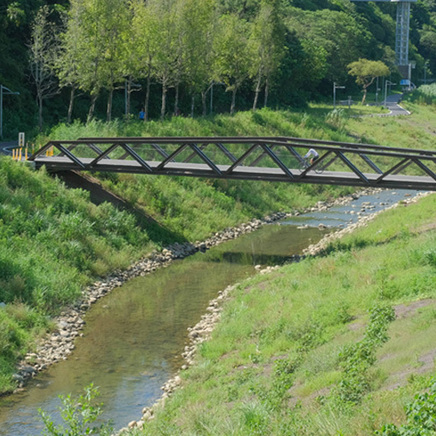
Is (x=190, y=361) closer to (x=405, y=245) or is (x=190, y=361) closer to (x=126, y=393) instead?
(x=126, y=393)

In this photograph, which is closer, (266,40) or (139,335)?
(139,335)

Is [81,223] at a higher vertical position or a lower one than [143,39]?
lower

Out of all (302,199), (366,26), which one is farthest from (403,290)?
(366,26)

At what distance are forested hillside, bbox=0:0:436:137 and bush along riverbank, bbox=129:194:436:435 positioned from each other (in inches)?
996

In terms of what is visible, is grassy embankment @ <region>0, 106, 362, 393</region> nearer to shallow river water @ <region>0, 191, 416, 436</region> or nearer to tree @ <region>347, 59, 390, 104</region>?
shallow river water @ <region>0, 191, 416, 436</region>

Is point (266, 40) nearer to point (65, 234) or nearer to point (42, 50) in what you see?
point (42, 50)

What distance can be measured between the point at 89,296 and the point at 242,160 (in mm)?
8904

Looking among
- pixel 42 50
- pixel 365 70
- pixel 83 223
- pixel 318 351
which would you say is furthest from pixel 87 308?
pixel 365 70

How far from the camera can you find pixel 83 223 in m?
32.7

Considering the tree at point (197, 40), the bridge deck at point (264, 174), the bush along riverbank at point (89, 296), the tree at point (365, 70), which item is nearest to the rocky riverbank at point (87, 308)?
the bush along riverbank at point (89, 296)

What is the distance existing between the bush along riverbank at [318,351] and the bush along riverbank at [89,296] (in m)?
3.73

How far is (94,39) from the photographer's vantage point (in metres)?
47.4

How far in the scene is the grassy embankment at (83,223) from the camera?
81.0ft

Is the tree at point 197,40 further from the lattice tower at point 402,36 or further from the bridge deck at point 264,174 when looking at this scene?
the lattice tower at point 402,36
